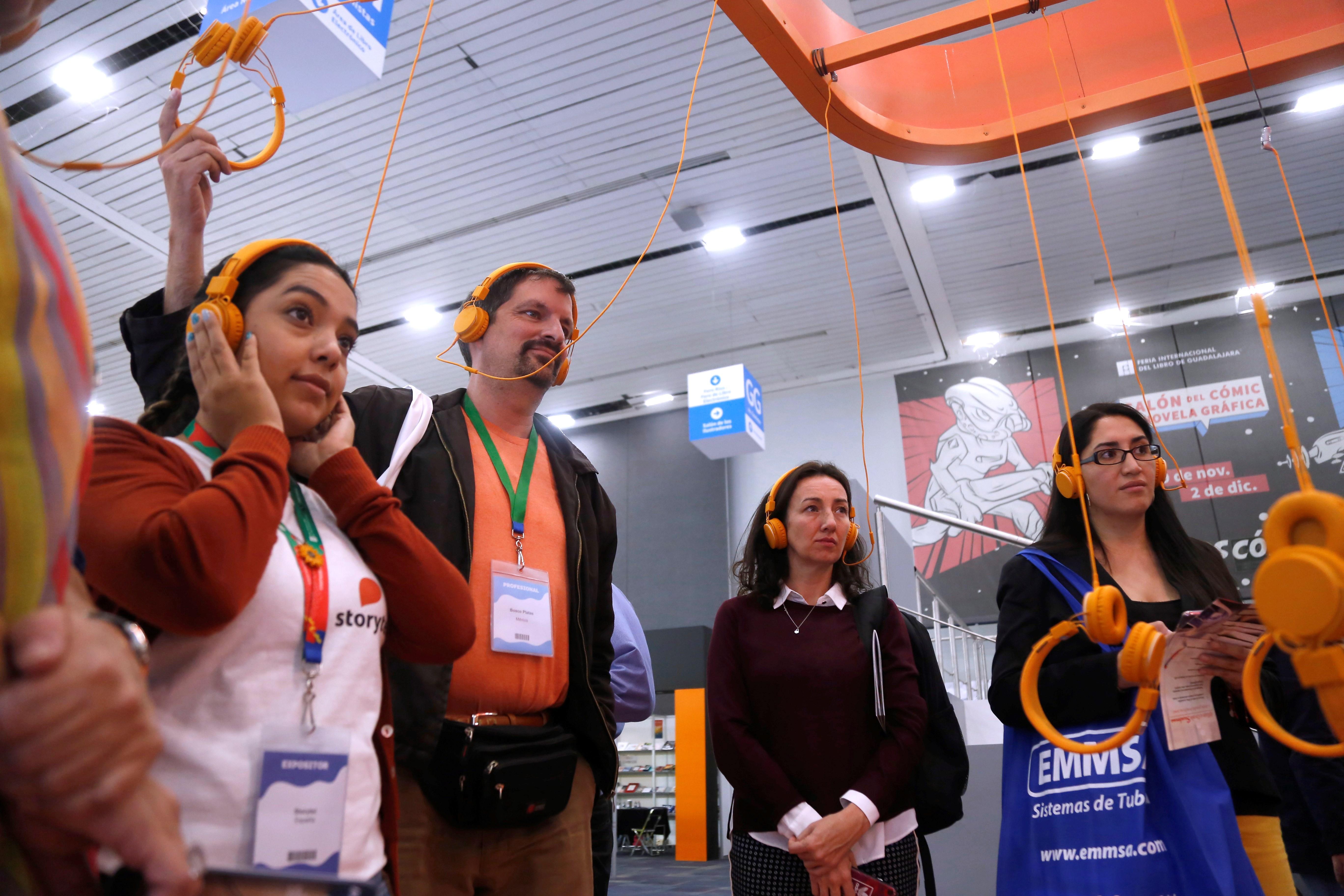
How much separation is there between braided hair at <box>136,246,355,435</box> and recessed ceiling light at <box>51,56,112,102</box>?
18.7 feet

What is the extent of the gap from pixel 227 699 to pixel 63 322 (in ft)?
1.42

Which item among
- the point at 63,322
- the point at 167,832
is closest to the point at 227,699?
Answer: the point at 167,832

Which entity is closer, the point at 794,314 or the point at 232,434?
the point at 232,434

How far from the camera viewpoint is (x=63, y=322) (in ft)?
1.52

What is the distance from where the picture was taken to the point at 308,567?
2.96ft

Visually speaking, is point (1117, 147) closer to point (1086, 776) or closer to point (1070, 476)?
point (1070, 476)

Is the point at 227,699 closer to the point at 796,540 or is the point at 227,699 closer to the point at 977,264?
the point at 796,540

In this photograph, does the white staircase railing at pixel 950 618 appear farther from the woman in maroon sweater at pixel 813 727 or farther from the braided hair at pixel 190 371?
the braided hair at pixel 190 371

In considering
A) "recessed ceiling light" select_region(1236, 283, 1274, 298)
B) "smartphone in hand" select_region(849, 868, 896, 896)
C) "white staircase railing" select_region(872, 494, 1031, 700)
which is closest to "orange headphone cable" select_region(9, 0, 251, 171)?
"smartphone in hand" select_region(849, 868, 896, 896)

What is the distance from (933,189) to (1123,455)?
5.58 meters

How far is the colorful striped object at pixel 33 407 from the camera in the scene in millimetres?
406

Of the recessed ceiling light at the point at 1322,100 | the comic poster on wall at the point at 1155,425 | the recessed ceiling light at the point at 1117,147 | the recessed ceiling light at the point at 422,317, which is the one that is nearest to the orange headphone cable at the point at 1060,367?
the recessed ceiling light at the point at 1117,147

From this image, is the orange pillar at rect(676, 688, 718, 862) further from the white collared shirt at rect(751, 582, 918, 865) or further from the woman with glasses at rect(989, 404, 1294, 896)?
the woman with glasses at rect(989, 404, 1294, 896)

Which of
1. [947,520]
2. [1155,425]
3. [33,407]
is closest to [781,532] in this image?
[33,407]
